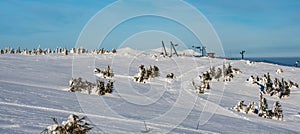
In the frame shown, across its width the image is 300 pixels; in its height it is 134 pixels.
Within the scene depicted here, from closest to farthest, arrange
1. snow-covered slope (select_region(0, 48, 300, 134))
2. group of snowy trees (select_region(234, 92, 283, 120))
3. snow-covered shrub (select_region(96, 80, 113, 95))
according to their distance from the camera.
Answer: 1. snow-covered slope (select_region(0, 48, 300, 134))
2. snow-covered shrub (select_region(96, 80, 113, 95))
3. group of snowy trees (select_region(234, 92, 283, 120))

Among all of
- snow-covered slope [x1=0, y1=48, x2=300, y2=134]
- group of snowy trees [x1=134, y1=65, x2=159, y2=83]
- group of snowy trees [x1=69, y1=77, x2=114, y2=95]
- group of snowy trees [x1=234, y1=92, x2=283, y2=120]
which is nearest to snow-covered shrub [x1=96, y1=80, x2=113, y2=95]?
group of snowy trees [x1=69, y1=77, x2=114, y2=95]

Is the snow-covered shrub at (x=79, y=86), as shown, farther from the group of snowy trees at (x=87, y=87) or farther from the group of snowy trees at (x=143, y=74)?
the group of snowy trees at (x=143, y=74)

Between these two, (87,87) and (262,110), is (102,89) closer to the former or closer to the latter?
(87,87)

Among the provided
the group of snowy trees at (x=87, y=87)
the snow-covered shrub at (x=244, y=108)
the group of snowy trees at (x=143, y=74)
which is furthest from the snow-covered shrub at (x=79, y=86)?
the snow-covered shrub at (x=244, y=108)

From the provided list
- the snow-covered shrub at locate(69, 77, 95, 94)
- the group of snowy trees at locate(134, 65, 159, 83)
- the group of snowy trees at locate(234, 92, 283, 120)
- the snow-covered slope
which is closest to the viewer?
the snow-covered slope

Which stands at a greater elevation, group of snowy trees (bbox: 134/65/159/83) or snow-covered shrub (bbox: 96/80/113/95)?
group of snowy trees (bbox: 134/65/159/83)

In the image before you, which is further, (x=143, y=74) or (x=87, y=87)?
(x=143, y=74)

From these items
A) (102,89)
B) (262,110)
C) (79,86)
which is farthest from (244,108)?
(79,86)

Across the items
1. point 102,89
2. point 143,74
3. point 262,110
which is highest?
point 143,74

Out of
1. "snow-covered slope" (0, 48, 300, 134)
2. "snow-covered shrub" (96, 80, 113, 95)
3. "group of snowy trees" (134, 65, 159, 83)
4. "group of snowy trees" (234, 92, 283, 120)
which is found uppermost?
"group of snowy trees" (134, 65, 159, 83)

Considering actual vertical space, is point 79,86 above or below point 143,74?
below

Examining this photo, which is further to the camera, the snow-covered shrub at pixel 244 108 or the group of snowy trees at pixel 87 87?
the snow-covered shrub at pixel 244 108

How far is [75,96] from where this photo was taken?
1148 centimetres

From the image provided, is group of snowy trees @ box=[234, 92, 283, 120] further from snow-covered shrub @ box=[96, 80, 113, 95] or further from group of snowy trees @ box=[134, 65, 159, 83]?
snow-covered shrub @ box=[96, 80, 113, 95]
